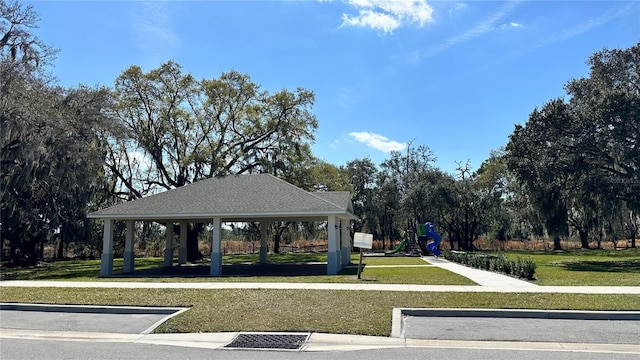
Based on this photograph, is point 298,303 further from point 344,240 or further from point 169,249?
point 169,249

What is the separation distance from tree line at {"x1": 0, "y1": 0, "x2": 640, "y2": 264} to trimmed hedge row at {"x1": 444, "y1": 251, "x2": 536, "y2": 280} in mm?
5640

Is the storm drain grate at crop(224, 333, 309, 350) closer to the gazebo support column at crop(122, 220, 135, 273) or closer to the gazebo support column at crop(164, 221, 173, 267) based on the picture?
the gazebo support column at crop(122, 220, 135, 273)

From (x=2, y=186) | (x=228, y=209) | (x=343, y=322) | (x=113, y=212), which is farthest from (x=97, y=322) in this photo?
(x=2, y=186)

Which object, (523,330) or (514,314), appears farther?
(514,314)

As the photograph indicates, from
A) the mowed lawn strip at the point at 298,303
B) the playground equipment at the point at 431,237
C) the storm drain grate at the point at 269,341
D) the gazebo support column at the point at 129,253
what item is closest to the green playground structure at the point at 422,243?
the playground equipment at the point at 431,237

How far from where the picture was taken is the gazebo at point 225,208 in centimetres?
1847

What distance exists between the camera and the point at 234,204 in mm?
19516

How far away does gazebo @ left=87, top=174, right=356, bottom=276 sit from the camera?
60.6ft

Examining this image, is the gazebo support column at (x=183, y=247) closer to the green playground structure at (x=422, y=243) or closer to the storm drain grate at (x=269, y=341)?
the green playground structure at (x=422, y=243)

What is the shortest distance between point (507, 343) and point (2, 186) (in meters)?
23.6

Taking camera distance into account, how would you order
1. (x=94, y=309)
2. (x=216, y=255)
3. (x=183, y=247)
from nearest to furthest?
(x=94, y=309)
(x=216, y=255)
(x=183, y=247)

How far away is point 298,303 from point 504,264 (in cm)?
1063

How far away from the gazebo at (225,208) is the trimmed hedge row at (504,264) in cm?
631

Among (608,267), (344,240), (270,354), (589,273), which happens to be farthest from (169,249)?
(608,267)
